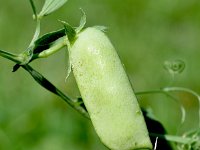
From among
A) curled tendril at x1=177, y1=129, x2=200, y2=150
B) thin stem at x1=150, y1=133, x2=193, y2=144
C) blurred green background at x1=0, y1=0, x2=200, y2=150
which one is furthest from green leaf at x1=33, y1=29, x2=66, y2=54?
blurred green background at x1=0, y1=0, x2=200, y2=150

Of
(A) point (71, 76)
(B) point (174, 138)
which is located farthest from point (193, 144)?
(A) point (71, 76)

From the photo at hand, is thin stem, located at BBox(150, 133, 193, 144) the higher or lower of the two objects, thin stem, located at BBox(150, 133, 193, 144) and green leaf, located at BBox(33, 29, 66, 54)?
the lower

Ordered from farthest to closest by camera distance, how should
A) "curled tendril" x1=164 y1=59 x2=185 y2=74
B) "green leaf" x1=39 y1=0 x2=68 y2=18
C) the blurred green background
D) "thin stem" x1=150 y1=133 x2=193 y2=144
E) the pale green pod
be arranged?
the blurred green background < "curled tendril" x1=164 y1=59 x2=185 y2=74 < "thin stem" x1=150 y1=133 x2=193 y2=144 < "green leaf" x1=39 y1=0 x2=68 y2=18 < the pale green pod

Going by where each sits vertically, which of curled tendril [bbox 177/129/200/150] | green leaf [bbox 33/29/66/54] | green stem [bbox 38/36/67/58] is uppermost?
green leaf [bbox 33/29/66/54]

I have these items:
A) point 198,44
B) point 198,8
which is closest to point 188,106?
point 198,44

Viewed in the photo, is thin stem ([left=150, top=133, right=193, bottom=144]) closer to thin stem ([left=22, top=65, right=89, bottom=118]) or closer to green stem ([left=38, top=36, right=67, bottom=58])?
thin stem ([left=22, top=65, right=89, bottom=118])

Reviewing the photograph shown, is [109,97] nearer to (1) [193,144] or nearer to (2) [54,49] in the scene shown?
(2) [54,49]

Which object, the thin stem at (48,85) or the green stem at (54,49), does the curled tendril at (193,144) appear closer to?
the thin stem at (48,85)
